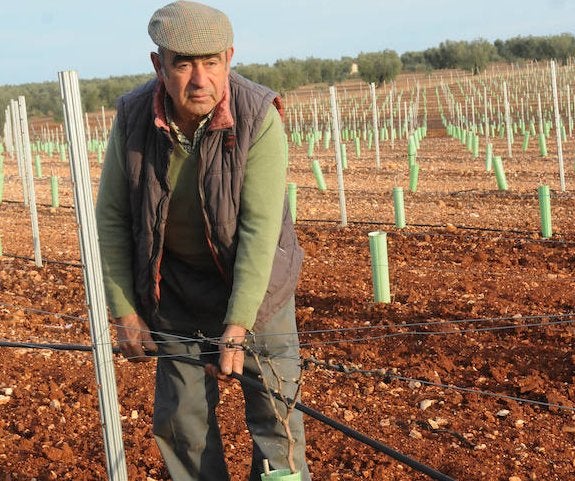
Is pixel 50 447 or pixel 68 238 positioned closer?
pixel 50 447

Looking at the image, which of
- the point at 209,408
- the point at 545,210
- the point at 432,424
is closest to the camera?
the point at 209,408

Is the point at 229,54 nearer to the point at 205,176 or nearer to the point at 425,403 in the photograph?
the point at 205,176

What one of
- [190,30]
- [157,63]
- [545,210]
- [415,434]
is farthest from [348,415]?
[545,210]

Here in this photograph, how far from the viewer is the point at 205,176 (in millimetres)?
2615

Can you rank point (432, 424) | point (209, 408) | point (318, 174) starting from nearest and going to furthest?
1. point (209, 408)
2. point (432, 424)
3. point (318, 174)

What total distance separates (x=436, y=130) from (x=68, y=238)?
29348mm

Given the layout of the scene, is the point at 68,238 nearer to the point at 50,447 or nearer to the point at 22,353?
the point at 22,353

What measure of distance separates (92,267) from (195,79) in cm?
61

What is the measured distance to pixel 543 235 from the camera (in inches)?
367

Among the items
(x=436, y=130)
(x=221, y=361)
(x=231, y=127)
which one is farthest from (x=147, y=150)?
(x=436, y=130)

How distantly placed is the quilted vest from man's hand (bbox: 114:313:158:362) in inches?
3.0

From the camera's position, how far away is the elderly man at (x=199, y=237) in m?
2.56

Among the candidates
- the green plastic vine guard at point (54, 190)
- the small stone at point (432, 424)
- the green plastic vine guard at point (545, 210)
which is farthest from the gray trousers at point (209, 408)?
the green plastic vine guard at point (54, 190)

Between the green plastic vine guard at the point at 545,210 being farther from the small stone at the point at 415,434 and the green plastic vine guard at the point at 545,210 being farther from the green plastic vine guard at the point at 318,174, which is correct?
the green plastic vine guard at the point at 318,174
